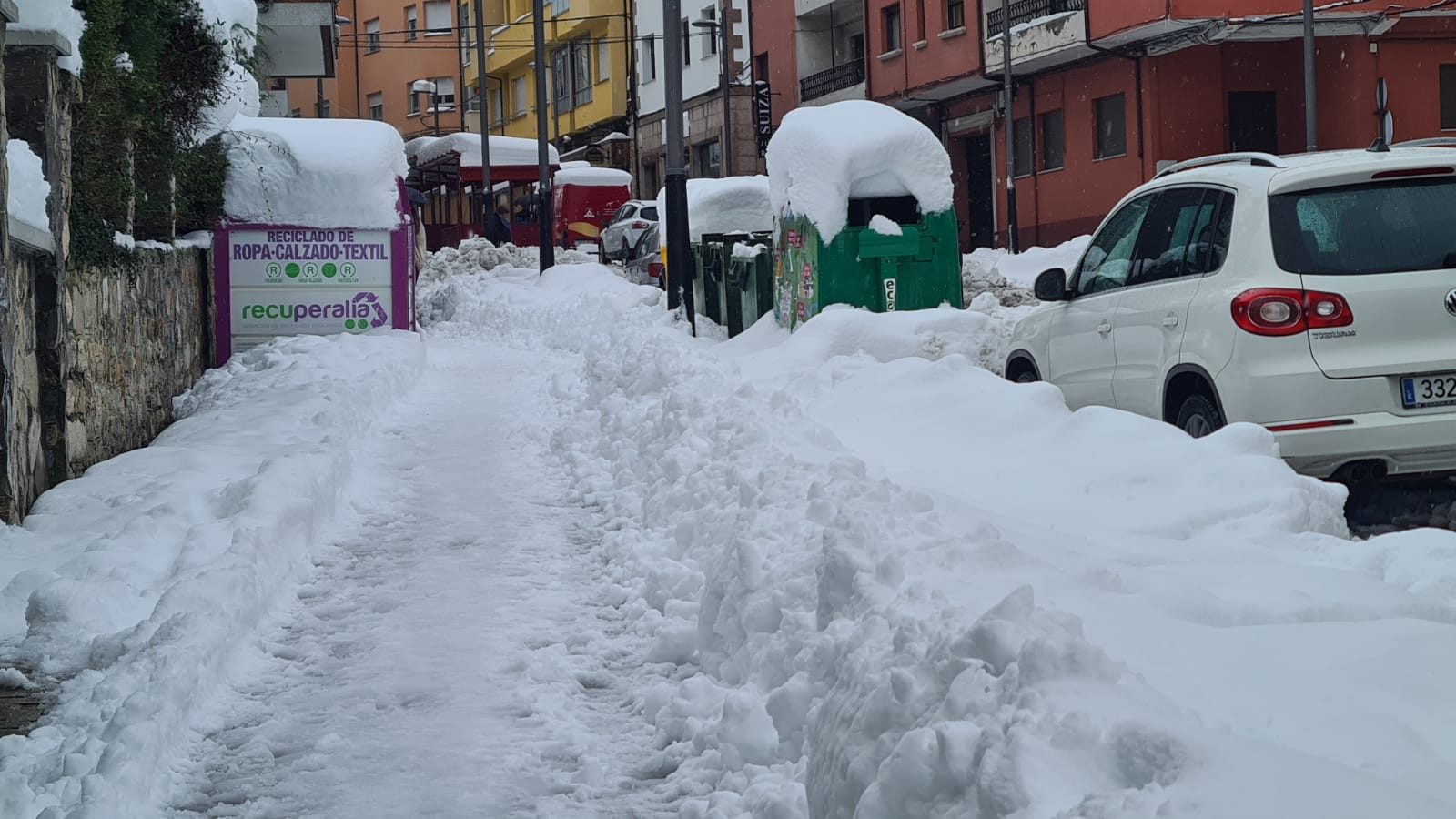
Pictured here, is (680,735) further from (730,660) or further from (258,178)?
(258,178)

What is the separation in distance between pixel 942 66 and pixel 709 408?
3006cm

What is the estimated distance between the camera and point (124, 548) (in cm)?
675

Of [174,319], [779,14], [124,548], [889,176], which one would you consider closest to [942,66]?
[779,14]

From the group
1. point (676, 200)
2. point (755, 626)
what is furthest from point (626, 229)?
point (755, 626)

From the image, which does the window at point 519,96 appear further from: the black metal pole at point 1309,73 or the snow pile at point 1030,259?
the black metal pole at point 1309,73

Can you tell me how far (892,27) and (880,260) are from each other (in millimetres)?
28328

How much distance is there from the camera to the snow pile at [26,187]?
7.60m

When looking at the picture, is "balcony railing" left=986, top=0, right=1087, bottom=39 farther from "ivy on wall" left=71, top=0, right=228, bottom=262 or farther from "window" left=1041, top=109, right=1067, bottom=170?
"ivy on wall" left=71, top=0, right=228, bottom=262

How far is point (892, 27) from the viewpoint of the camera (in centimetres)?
4056

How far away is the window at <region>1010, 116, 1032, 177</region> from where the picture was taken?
35812 millimetres

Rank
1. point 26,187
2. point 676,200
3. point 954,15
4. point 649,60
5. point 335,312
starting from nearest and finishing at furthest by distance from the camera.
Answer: point 26,187 < point 335,312 < point 676,200 < point 954,15 < point 649,60

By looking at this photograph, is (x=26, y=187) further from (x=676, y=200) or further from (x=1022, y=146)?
(x=1022, y=146)

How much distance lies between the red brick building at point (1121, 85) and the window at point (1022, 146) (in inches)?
1.7

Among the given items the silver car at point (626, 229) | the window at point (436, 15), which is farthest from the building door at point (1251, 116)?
the window at point (436, 15)
